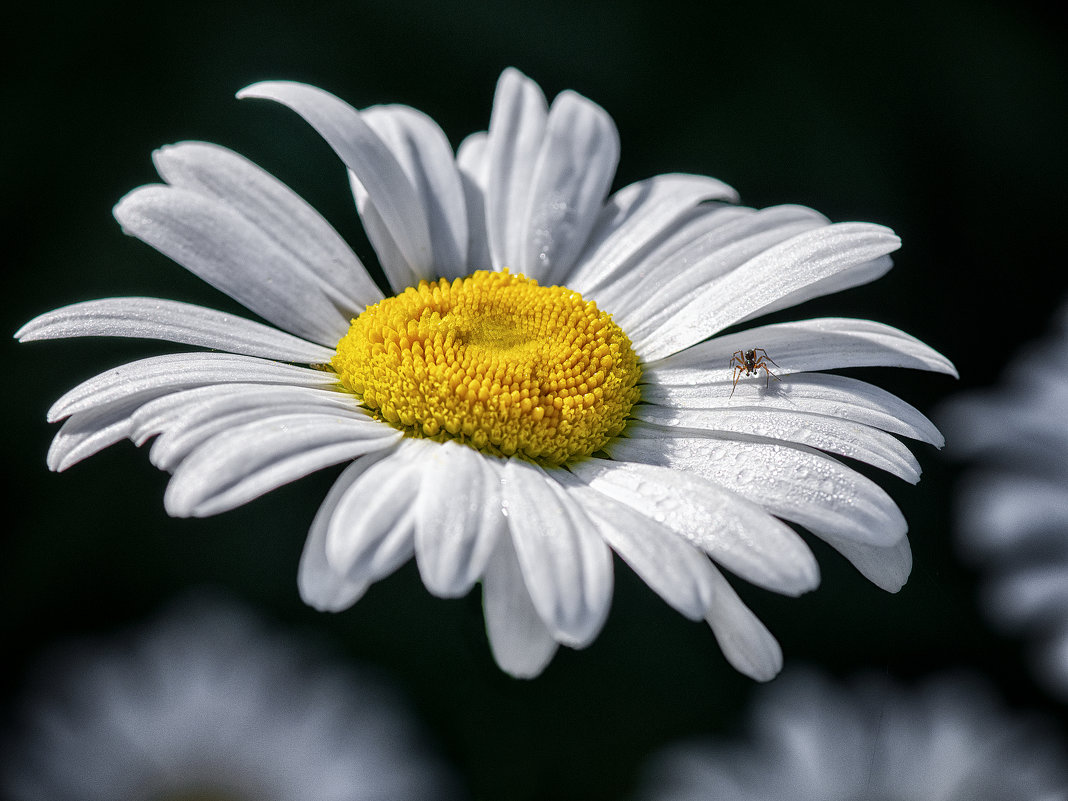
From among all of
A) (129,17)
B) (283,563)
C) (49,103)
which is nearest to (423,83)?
(129,17)

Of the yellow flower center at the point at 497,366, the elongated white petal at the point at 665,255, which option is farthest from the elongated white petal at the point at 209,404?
the elongated white petal at the point at 665,255

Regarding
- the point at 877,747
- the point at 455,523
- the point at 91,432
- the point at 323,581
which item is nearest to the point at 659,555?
the point at 455,523

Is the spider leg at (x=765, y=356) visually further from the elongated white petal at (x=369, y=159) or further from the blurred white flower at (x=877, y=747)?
the blurred white flower at (x=877, y=747)

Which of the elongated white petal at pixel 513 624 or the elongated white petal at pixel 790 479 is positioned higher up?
the elongated white petal at pixel 790 479

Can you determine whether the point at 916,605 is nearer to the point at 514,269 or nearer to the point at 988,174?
the point at 514,269

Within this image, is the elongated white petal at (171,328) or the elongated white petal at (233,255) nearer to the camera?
the elongated white petal at (171,328)

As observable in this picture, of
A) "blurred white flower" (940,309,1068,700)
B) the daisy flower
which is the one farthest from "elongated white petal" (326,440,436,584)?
"blurred white flower" (940,309,1068,700)

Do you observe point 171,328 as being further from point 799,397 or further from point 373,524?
point 799,397
